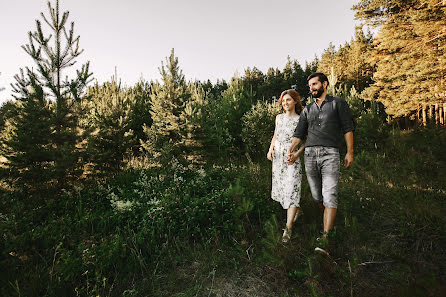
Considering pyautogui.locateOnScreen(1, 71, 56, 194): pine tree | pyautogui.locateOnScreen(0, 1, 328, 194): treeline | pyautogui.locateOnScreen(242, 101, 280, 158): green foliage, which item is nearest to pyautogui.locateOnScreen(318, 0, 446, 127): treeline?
pyautogui.locateOnScreen(242, 101, 280, 158): green foliage

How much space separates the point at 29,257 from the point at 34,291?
0.68 m

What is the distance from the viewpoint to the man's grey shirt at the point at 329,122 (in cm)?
278

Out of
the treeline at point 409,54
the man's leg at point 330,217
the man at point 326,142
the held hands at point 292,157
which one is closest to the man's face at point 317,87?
the man at point 326,142

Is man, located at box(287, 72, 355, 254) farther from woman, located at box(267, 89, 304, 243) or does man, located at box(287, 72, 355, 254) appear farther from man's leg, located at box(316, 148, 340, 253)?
woman, located at box(267, 89, 304, 243)

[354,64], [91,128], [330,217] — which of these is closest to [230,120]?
[91,128]

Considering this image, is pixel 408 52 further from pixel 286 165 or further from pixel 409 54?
pixel 286 165

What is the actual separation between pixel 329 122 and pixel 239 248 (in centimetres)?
209

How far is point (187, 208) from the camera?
3.85 metres

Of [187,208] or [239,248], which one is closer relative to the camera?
[239,248]

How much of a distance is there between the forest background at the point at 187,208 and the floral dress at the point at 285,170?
45 cm

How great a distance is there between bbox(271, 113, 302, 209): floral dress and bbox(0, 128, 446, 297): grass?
481mm

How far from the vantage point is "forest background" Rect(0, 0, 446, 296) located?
2.33 m

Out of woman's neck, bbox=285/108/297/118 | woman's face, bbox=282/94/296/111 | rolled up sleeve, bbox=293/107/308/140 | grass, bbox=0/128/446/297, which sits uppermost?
woman's face, bbox=282/94/296/111

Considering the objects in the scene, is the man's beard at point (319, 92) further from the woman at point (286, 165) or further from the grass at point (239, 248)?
the grass at point (239, 248)
